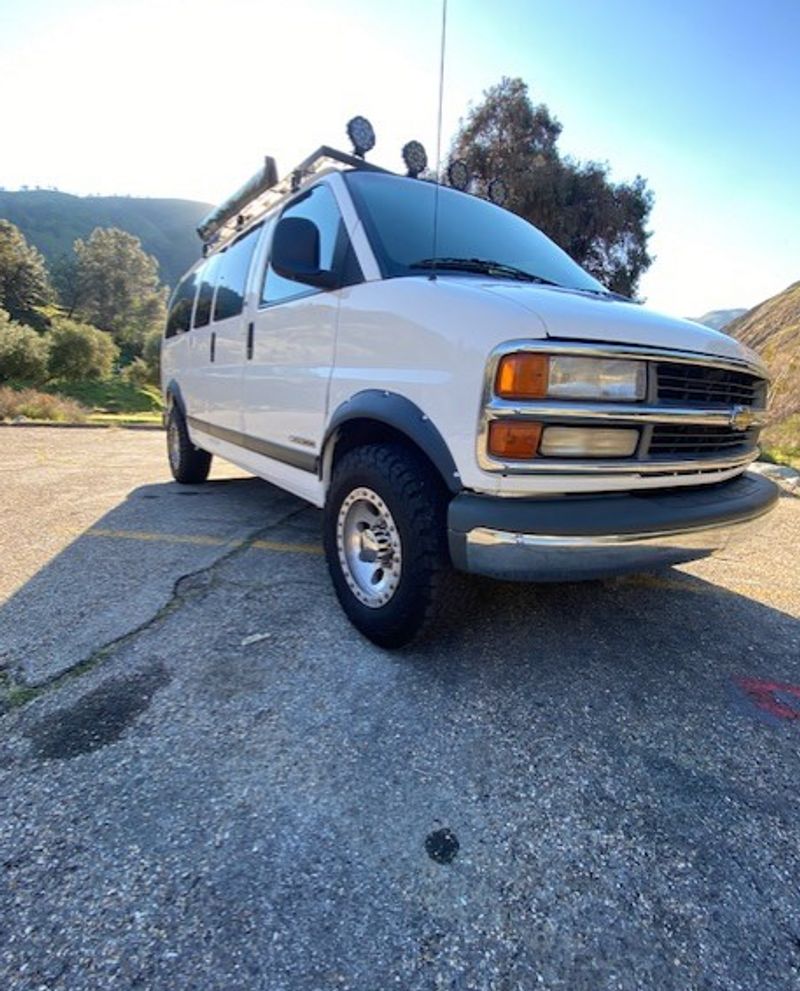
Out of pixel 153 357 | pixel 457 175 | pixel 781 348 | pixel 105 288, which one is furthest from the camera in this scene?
pixel 105 288

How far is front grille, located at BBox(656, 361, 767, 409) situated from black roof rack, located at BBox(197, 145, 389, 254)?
2011mm

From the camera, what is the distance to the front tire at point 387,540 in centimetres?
210

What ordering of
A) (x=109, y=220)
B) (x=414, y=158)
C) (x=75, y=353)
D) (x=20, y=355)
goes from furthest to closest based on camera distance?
1. (x=109, y=220)
2. (x=75, y=353)
3. (x=20, y=355)
4. (x=414, y=158)

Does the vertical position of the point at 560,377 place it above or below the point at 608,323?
→ below

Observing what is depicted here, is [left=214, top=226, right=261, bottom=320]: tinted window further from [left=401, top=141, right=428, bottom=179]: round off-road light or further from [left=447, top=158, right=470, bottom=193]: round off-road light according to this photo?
[left=447, top=158, right=470, bottom=193]: round off-road light

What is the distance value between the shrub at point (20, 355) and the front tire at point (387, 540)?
3602 centimetres

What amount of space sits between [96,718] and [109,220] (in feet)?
662

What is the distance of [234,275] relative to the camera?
4148 mm

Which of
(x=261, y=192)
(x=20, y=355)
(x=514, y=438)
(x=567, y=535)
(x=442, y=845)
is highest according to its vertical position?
(x=261, y=192)

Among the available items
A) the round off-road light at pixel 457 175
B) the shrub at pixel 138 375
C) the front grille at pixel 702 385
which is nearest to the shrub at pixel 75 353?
the shrub at pixel 138 375

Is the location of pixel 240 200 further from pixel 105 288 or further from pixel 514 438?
pixel 105 288

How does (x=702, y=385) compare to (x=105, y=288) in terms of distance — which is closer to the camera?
(x=702, y=385)

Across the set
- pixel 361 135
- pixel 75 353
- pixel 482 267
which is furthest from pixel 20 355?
pixel 482 267

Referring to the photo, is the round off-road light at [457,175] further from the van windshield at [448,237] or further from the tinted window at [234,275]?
the tinted window at [234,275]
